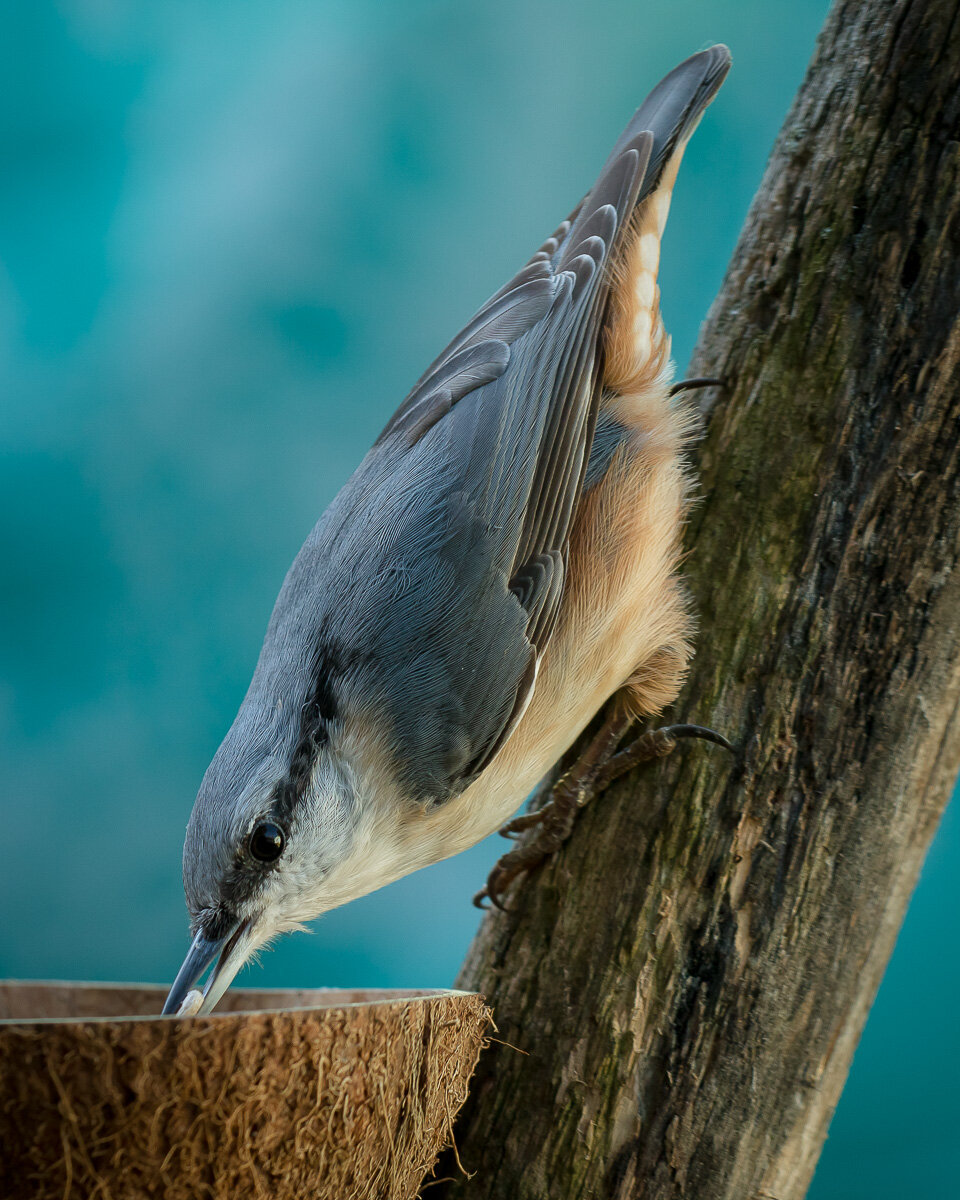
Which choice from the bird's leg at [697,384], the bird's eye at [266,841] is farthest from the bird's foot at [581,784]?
the bird's leg at [697,384]

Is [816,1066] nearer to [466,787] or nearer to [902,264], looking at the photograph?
[466,787]

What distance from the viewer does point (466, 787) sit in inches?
63.4

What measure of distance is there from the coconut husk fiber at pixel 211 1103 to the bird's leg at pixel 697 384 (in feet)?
3.66

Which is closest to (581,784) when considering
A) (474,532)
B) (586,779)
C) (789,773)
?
(586,779)

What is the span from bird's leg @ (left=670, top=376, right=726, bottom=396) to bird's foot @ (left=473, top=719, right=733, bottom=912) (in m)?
0.60

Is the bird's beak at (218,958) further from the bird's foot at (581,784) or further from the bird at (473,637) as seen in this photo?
the bird's foot at (581,784)

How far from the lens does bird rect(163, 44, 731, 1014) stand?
153 cm

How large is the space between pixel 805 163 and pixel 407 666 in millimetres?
1099

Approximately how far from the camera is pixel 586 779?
5.28 ft

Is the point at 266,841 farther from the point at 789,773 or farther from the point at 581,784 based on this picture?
the point at 789,773

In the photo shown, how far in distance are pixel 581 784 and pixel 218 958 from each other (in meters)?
0.62

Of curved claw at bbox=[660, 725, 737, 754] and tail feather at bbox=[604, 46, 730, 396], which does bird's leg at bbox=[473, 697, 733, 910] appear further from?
tail feather at bbox=[604, 46, 730, 396]

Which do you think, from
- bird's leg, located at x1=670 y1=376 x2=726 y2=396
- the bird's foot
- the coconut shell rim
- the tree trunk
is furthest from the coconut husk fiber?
bird's leg, located at x1=670 y1=376 x2=726 y2=396

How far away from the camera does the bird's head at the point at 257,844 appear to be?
148 centimetres
